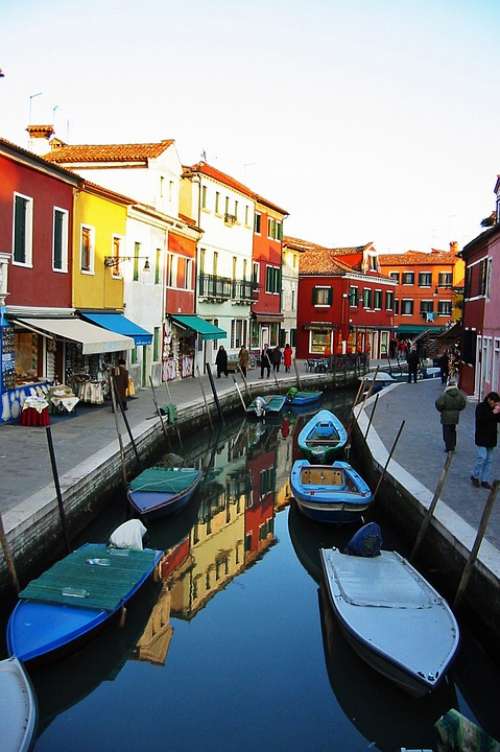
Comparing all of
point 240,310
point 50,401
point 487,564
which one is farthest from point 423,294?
point 487,564

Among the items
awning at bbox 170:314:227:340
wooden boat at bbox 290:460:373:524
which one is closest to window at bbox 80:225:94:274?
awning at bbox 170:314:227:340

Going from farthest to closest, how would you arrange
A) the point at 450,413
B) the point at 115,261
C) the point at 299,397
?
the point at 299,397, the point at 115,261, the point at 450,413

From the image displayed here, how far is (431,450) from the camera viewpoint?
15.9m

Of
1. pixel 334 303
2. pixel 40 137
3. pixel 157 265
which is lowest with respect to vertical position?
pixel 334 303

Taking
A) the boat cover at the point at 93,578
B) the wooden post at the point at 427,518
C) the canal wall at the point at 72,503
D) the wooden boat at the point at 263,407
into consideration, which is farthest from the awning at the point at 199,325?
the boat cover at the point at 93,578

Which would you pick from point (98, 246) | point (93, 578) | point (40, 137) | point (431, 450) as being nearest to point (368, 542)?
point (93, 578)

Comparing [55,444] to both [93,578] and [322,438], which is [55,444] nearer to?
[93,578]

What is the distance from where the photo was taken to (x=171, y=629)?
9.24m

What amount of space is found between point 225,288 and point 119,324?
516 inches

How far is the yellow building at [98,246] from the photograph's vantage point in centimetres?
2062

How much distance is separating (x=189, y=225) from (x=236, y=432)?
9.49 m

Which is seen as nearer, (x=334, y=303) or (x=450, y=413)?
(x=450, y=413)

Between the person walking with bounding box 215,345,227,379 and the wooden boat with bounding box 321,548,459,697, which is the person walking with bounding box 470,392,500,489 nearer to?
the wooden boat with bounding box 321,548,459,697

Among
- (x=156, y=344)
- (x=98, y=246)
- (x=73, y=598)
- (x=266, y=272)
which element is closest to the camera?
(x=73, y=598)
